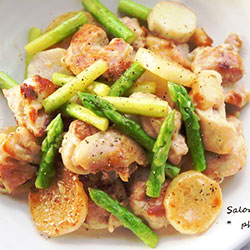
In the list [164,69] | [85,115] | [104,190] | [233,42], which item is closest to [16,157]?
[85,115]

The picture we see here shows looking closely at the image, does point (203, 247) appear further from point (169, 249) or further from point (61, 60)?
point (61, 60)

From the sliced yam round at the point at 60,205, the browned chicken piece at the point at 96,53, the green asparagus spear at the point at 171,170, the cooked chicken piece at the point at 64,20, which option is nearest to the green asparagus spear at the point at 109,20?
the cooked chicken piece at the point at 64,20

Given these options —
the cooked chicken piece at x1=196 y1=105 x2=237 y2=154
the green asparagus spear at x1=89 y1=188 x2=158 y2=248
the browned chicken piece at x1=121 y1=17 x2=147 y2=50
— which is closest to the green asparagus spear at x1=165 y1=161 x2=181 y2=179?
the cooked chicken piece at x1=196 y1=105 x2=237 y2=154

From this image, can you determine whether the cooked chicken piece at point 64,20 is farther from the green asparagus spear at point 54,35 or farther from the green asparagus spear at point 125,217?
the green asparagus spear at point 125,217

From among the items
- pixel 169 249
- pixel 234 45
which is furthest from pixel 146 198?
pixel 234 45

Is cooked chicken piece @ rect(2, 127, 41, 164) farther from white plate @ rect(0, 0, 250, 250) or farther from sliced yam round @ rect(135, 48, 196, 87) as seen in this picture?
sliced yam round @ rect(135, 48, 196, 87)

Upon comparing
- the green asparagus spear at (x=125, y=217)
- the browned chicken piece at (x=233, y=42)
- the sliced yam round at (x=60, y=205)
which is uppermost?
the browned chicken piece at (x=233, y=42)

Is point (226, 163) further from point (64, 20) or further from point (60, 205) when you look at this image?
point (64, 20)
